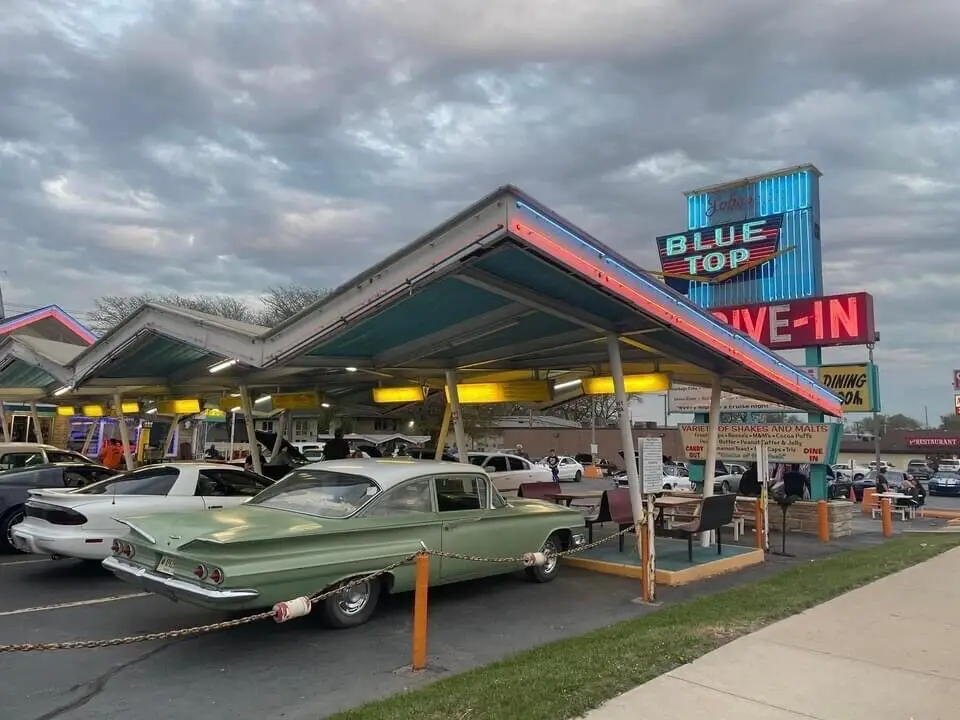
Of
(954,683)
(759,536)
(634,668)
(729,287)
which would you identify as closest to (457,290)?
(634,668)

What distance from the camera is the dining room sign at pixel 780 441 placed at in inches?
663

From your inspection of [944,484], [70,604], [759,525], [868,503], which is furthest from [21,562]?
[944,484]

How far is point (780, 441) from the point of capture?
1758cm

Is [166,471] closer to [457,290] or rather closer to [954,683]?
[457,290]

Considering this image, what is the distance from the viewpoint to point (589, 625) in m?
7.43

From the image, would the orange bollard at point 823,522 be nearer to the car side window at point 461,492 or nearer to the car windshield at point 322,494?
the car side window at point 461,492

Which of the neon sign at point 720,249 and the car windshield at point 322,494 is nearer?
the car windshield at point 322,494

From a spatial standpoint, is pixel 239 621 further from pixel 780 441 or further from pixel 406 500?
pixel 780 441

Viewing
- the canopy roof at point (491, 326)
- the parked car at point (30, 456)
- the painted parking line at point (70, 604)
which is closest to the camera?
the canopy roof at point (491, 326)

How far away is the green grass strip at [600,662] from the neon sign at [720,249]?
46.6 ft

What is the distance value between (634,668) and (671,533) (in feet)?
16.3

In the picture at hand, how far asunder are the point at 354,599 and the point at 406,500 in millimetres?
1105

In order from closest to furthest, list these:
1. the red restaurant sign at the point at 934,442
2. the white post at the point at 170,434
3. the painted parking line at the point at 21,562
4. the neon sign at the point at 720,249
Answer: the painted parking line at the point at 21,562
the neon sign at the point at 720,249
the white post at the point at 170,434
the red restaurant sign at the point at 934,442

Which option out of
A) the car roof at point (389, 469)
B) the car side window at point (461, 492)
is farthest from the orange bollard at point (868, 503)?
the car roof at point (389, 469)
